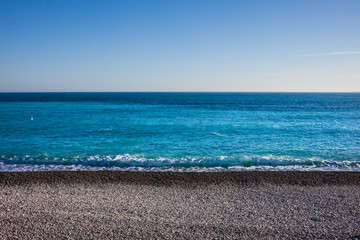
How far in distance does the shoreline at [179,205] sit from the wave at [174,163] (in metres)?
1.61

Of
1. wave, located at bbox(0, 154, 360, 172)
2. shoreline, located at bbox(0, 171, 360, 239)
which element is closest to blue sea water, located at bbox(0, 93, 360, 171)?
wave, located at bbox(0, 154, 360, 172)

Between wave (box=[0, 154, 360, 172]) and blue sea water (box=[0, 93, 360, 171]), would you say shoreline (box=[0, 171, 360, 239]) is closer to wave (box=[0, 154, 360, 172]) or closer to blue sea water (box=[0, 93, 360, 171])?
wave (box=[0, 154, 360, 172])

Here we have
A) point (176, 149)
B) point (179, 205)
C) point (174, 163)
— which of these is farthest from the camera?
point (176, 149)

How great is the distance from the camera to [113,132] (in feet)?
84.1

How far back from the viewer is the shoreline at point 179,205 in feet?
22.5

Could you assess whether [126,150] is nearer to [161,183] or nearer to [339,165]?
[161,183]

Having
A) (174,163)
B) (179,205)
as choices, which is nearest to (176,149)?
(174,163)

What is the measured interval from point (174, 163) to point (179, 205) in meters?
6.42

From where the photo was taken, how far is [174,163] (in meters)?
15.1

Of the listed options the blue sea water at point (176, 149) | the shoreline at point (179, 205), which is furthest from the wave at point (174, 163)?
the shoreline at point (179, 205)

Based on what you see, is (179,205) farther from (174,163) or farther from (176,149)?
A: (176,149)

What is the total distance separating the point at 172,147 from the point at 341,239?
1367 centimetres

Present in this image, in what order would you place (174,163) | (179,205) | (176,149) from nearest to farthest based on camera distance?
1. (179,205)
2. (174,163)
3. (176,149)

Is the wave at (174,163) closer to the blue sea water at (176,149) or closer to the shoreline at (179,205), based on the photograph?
the blue sea water at (176,149)
